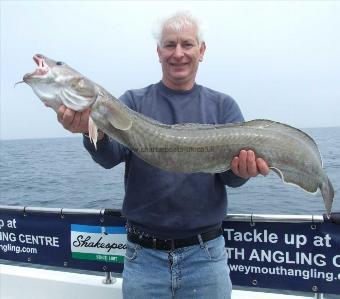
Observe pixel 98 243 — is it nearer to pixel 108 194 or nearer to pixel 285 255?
pixel 285 255

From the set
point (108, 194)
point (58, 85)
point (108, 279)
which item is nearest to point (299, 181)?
point (58, 85)

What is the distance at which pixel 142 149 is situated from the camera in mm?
3072

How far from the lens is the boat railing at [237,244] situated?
4.00 meters

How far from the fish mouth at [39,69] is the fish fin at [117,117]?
45cm

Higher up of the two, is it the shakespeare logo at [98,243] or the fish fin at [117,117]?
the fish fin at [117,117]

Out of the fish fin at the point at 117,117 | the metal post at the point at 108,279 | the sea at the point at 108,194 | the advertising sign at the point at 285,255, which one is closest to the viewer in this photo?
the fish fin at the point at 117,117

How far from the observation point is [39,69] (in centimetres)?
281

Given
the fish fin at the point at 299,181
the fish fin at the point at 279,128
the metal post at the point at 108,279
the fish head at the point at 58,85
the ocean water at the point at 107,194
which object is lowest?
the ocean water at the point at 107,194

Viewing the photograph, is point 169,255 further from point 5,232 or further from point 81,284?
point 5,232

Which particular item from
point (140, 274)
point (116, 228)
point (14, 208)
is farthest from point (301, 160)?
point (14, 208)

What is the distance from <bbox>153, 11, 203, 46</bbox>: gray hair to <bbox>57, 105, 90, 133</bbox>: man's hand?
84 cm

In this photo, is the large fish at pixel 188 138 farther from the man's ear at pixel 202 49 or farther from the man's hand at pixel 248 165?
Answer: the man's ear at pixel 202 49

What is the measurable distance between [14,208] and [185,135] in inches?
100

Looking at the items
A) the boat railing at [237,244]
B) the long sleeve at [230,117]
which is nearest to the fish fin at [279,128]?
the long sleeve at [230,117]
